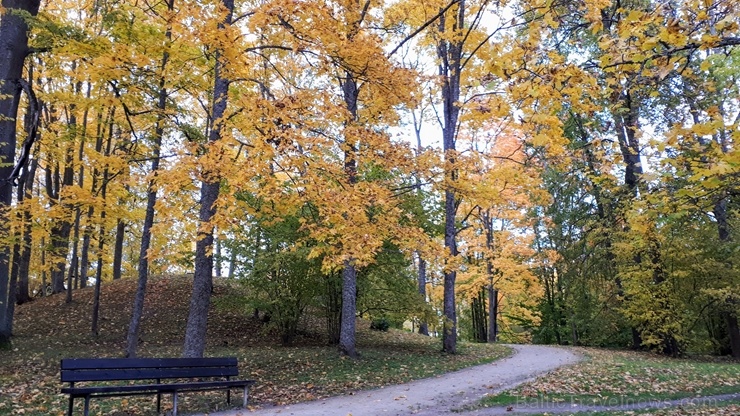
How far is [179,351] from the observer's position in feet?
38.9

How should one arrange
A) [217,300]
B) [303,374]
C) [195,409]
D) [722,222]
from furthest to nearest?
[722,222], [217,300], [303,374], [195,409]

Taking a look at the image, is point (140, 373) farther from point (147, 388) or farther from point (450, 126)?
point (450, 126)

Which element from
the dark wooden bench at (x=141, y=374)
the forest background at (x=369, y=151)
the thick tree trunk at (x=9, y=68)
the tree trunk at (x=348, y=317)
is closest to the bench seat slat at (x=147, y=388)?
the dark wooden bench at (x=141, y=374)

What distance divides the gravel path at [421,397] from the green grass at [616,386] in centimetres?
51

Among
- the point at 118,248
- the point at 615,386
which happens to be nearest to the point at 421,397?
the point at 615,386

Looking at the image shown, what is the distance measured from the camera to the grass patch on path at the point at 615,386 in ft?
22.8

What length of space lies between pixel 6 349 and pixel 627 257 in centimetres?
1807

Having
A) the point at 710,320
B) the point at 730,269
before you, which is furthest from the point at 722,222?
the point at 710,320

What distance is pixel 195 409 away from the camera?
6.55 meters

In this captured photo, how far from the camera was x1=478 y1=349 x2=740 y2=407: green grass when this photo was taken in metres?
6.96

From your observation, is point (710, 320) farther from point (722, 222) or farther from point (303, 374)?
point (303, 374)

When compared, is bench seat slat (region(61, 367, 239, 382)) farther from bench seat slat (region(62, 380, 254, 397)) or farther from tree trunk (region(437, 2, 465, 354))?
tree trunk (region(437, 2, 465, 354))

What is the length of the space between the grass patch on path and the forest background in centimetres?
285

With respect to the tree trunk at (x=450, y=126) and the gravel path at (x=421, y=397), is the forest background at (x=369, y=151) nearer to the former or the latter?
the tree trunk at (x=450, y=126)
